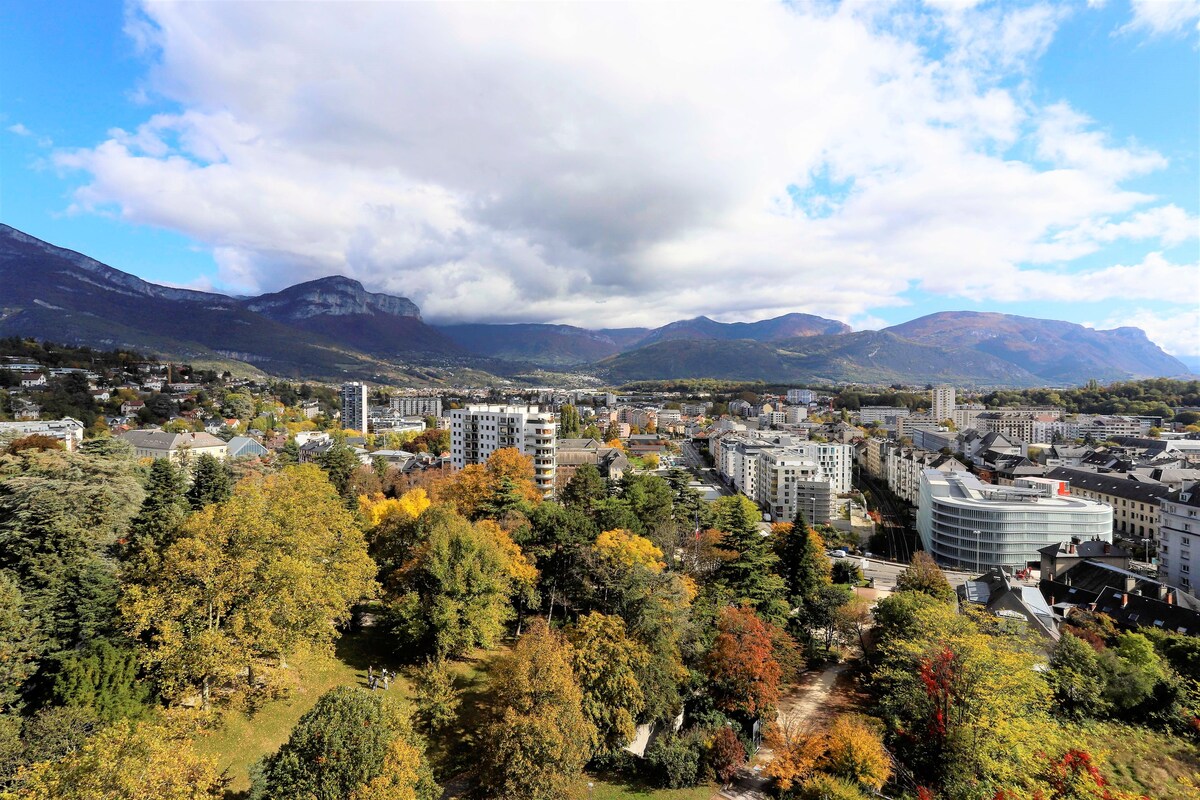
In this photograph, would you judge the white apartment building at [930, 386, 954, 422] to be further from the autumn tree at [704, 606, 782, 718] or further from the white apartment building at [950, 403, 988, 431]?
the autumn tree at [704, 606, 782, 718]

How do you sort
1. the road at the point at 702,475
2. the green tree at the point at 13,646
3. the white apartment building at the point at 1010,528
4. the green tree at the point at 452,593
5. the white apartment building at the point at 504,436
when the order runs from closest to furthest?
the green tree at the point at 13,646 → the green tree at the point at 452,593 → the white apartment building at the point at 1010,528 → the white apartment building at the point at 504,436 → the road at the point at 702,475

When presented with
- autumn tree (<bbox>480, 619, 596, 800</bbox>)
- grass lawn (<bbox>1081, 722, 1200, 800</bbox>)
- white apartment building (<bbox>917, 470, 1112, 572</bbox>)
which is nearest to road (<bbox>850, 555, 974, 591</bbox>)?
white apartment building (<bbox>917, 470, 1112, 572</bbox>)

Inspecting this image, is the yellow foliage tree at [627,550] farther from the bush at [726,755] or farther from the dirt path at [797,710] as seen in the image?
the dirt path at [797,710]

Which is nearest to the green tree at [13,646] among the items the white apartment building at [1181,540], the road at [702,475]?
the road at [702,475]

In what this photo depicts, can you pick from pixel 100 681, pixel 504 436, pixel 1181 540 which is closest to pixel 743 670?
pixel 100 681

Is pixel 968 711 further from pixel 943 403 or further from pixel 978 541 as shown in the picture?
pixel 943 403

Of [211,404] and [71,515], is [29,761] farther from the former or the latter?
[211,404]
